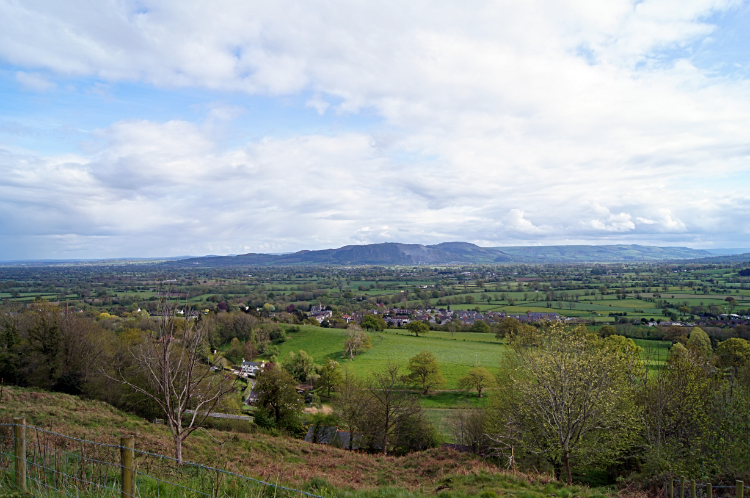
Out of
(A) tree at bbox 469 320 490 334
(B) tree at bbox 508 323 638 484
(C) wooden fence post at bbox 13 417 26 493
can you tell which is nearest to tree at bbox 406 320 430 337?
(A) tree at bbox 469 320 490 334

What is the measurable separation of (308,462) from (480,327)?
72.7m

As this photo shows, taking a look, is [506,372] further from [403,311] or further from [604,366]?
[403,311]

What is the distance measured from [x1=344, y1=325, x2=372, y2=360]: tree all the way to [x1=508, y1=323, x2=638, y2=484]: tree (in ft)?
163

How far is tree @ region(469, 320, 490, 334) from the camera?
84156 millimetres

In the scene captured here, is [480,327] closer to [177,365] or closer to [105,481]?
[177,365]

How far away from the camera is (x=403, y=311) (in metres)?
121

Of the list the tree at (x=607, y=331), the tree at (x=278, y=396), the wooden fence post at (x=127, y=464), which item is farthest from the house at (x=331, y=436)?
the tree at (x=607, y=331)

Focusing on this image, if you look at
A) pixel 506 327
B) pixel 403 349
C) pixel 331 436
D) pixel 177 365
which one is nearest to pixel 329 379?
pixel 331 436


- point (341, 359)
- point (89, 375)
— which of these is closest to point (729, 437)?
point (89, 375)

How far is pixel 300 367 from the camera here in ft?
180

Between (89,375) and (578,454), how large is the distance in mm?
37432

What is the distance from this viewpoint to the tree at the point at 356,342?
68312mm

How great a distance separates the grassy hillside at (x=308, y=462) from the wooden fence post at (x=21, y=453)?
4112 millimetres

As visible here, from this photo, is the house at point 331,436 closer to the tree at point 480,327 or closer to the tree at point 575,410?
the tree at point 575,410
